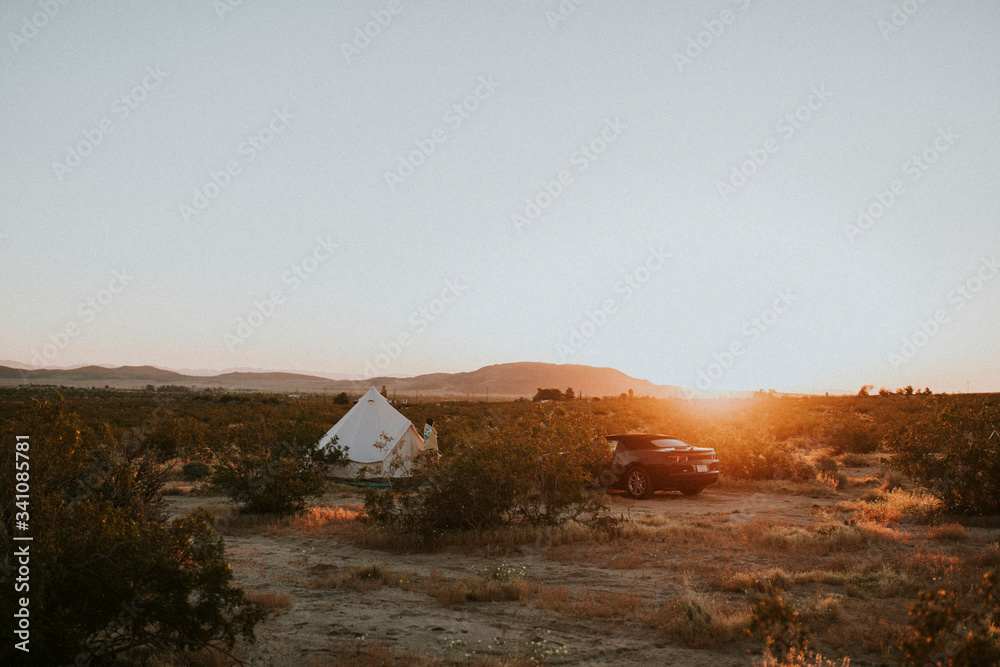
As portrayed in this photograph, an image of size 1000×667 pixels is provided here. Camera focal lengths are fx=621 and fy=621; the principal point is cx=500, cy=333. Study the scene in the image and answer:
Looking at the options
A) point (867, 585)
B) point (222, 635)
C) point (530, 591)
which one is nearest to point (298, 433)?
point (530, 591)

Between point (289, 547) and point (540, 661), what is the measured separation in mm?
6236

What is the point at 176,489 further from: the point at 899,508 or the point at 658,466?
the point at 899,508

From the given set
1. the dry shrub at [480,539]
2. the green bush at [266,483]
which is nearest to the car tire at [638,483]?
the dry shrub at [480,539]

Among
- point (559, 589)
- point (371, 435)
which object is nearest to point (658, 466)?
point (559, 589)

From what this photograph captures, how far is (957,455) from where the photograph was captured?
11.3 metres

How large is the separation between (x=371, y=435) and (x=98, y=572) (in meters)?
14.2

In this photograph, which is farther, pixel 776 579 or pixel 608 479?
pixel 608 479

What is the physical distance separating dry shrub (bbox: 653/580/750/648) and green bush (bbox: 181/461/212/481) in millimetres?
18476

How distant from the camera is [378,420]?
749 inches

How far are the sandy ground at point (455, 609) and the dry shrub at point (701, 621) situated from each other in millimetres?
96

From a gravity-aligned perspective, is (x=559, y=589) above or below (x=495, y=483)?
below

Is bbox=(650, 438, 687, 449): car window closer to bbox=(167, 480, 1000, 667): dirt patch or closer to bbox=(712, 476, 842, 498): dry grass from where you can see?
bbox=(167, 480, 1000, 667): dirt patch

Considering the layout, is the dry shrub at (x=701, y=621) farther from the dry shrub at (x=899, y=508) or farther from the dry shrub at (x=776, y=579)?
the dry shrub at (x=899, y=508)

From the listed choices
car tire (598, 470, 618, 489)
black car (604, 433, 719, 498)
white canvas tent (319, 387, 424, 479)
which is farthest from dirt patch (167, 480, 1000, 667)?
white canvas tent (319, 387, 424, 479)
